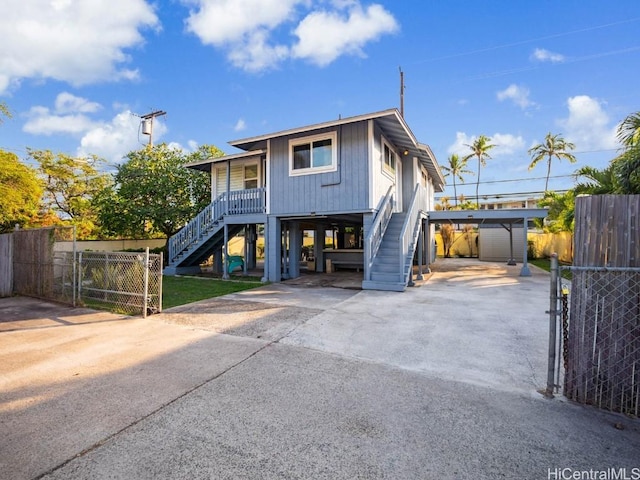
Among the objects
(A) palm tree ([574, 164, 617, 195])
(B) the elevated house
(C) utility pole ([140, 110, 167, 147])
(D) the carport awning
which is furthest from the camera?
(C) utility pole ([140, 110, 167, 147])

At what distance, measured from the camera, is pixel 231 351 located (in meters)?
4.37

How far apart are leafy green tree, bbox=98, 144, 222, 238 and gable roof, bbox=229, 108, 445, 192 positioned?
5.82m

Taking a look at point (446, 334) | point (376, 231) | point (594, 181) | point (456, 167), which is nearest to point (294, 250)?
point (376, 231)

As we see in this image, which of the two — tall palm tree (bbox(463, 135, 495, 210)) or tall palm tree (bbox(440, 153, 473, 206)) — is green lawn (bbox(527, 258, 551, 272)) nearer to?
tall palm tree (bbox(440, 153, 473, 206))

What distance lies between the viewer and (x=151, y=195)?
52.7ft

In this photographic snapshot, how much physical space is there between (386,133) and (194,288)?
8.42 meters

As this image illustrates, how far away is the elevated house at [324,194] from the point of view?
9.66 meters

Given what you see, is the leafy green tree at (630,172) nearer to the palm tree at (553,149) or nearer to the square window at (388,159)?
the square window at (388,159)

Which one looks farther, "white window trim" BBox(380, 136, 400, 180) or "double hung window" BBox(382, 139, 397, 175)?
"double hung window" BBox(382, 139, 397, 175)

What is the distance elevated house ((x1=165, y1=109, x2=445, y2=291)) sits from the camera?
31.7 feet

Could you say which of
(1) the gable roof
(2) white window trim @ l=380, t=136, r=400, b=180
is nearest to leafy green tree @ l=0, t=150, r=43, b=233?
(1) the gable roof

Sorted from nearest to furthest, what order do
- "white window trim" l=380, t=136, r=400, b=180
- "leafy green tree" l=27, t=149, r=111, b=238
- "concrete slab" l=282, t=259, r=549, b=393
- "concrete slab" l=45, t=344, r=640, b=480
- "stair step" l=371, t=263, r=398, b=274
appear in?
"concrete slab" l=45, t=344, r=640, b=480 → "concrete slab" l=282, t=259, r=549, b=393 → "stair step" l=371, t=263, r=398, b=274 → "white window trim" l=380, t=136, r=400, b=180 → "leafy green tree" l=27, t=149, r=111, b=238

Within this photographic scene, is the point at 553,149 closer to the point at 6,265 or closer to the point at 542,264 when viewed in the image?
the point at 542,264

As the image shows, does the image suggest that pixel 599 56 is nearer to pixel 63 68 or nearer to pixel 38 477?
pixel 38 477
